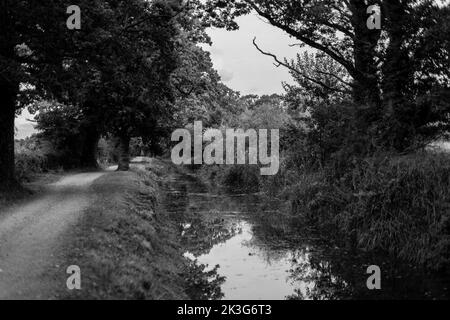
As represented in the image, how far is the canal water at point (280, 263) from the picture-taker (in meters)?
10.9

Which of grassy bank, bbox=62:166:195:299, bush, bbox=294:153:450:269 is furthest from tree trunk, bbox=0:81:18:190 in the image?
bush, bbox=294:153:450:269

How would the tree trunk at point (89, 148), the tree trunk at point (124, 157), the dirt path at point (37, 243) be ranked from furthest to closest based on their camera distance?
the tree trunk at point (89, 148) < the tree trunk at point (124, 157) < the dirt path at point (37, 243)

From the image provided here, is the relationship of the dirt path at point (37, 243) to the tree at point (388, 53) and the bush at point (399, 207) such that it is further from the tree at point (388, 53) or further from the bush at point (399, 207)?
the tree at point (388, 53)

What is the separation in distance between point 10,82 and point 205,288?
1070cm

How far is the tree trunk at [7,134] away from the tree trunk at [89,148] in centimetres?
1581

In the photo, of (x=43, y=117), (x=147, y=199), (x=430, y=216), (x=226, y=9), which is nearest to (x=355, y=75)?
(x=226, y=9)

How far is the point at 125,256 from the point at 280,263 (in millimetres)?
4884

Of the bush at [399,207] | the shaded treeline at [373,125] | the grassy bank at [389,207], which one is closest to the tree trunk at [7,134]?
the shaded treeline at [373,125]

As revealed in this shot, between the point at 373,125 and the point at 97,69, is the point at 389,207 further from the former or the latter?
the point at 97,69

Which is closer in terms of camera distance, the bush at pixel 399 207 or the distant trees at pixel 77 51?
the bush at pixel 399 207

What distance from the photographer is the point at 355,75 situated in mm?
19609

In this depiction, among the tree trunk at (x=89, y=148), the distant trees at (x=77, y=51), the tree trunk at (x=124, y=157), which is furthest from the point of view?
the tree trunk at (x=89, y=148)

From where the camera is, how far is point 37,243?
11.3 metres

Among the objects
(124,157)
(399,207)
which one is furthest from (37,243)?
(124,157)
